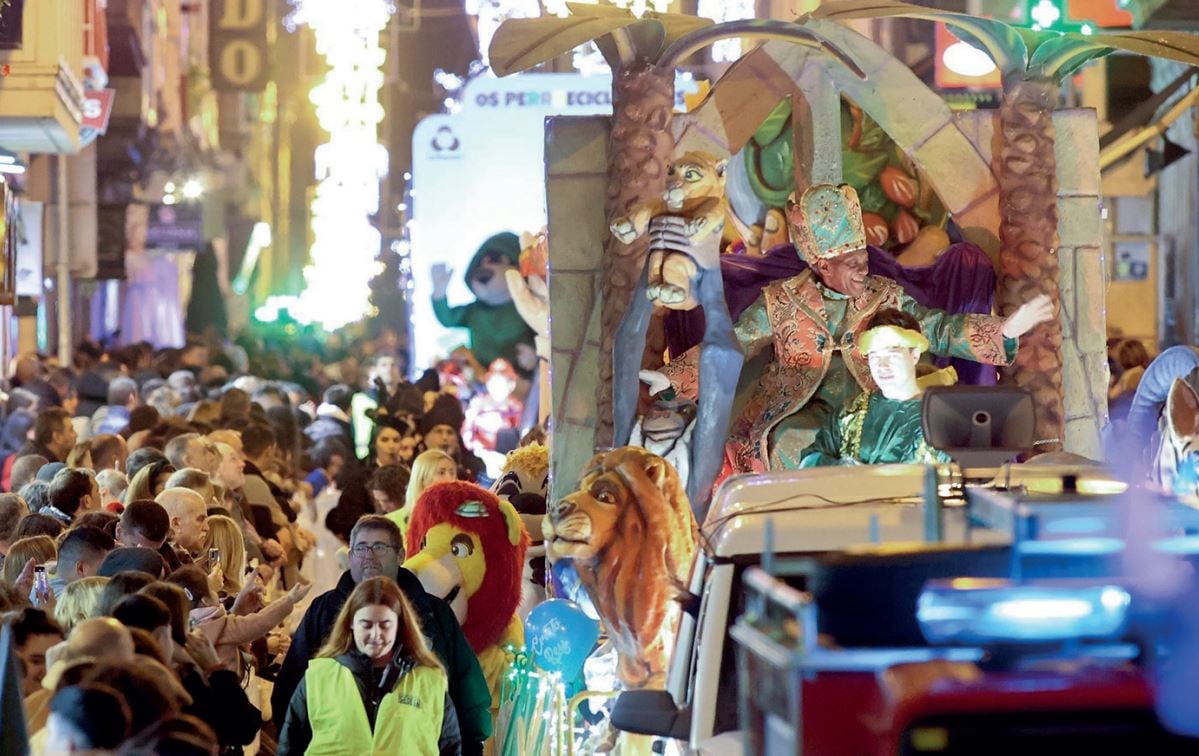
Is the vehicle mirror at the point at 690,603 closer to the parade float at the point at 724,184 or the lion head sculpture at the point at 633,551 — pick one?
the lion head sculpture at the point at 633,551

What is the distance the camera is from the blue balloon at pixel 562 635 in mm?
7836

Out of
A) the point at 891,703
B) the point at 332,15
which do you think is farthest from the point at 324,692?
the point at 332,15

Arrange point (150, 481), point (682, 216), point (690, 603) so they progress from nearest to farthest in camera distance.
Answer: point (690, 603) → point (682, 216) → point (150, 481)

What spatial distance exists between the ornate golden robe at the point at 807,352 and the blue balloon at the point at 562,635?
210cm

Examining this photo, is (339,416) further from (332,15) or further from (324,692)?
(332,15)

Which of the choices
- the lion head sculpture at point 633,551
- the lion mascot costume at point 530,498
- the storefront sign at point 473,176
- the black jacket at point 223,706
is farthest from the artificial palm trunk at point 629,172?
the storefront sign at point 473,176

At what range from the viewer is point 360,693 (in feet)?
25.0

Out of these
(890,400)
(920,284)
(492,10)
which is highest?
(492,10)

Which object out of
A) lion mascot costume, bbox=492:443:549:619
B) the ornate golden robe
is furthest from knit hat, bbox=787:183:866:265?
lion mascot costume, bbox=492:443:549:619

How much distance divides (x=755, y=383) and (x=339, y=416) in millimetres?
9718

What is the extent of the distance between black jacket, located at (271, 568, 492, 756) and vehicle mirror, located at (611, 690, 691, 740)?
278 cm

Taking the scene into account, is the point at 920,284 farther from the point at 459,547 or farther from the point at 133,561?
the point at 133,561

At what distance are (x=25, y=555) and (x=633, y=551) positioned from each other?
2.47 metres

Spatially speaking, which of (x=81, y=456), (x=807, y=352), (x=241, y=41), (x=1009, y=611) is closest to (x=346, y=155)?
(x=241, y=41)
